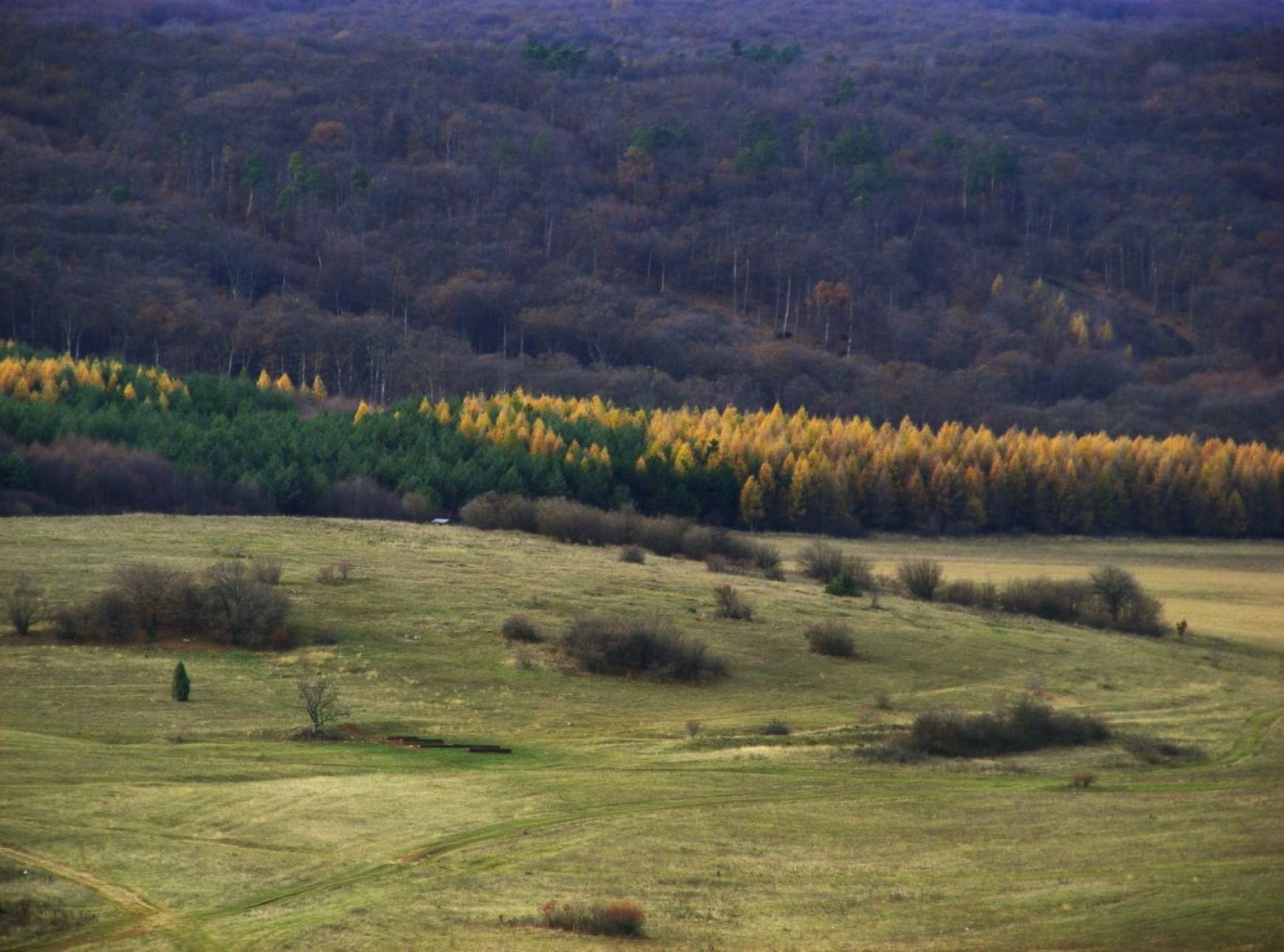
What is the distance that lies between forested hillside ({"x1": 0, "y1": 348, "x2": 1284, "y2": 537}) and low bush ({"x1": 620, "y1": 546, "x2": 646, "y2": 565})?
51.6 ft

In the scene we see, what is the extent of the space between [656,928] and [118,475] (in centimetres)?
7095

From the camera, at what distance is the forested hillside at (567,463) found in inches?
3814

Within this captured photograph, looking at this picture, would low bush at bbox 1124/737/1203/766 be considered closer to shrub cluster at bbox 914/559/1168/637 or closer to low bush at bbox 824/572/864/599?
low bush at bbox 824/572/864/599

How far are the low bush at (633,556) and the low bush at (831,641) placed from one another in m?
16.6

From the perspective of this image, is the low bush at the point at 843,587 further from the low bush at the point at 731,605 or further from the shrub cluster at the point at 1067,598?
the low bush at the point at 731,605

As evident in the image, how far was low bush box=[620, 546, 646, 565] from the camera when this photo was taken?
76312mm

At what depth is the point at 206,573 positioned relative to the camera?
56.4 m

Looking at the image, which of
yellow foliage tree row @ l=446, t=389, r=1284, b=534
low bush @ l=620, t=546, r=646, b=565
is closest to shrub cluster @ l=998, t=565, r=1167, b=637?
low bush @ l=620, t=546, r=646, b=565

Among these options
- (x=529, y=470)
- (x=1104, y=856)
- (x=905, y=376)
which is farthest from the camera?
(x=905, y=376)

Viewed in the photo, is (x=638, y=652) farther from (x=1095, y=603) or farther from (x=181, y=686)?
(x=1095, y=603)

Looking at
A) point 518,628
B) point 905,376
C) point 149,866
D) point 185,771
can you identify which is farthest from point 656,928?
point 905,376

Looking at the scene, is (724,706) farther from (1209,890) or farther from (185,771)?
(1209,890)

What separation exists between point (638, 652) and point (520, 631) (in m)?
4.30

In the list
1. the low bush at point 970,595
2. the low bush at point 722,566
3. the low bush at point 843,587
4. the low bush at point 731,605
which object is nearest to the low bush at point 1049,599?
the low bush at point 970,595
